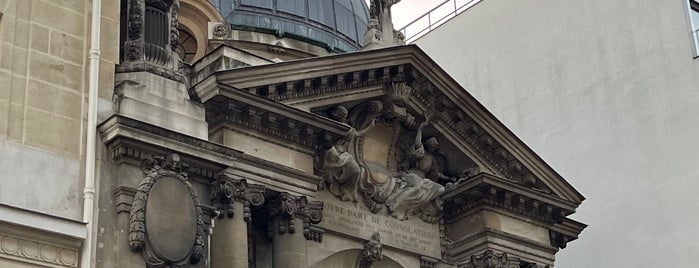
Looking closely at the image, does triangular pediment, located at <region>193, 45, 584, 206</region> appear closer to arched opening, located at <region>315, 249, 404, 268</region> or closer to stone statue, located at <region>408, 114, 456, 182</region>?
stone statue, located at <region>408, 114, 456, 182</region>

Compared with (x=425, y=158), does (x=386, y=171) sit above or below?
below

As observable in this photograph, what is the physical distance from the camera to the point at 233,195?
23.2 m

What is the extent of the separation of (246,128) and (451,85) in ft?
18.9

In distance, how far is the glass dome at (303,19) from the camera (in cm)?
3506

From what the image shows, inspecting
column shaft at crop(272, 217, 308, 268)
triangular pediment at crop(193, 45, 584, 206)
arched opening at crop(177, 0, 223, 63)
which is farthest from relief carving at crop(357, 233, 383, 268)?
arched opening at crop(177, 0, 223, 63)

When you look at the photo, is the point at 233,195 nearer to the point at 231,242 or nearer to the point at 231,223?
the point at 231,223

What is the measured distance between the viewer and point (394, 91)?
27.4 meters

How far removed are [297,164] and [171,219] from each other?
4631mm

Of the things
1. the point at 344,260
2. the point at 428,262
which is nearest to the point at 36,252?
the point at 344,260

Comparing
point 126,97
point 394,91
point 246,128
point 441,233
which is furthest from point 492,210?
point 126,97

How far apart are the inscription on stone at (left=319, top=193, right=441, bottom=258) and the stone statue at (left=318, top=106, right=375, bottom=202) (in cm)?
24

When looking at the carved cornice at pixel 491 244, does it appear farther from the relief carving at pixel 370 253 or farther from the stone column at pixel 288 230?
the stone column at pixel 288 230

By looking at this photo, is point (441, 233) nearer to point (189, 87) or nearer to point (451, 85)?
point (451, 85)

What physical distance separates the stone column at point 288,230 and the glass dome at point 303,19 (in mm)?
10866
